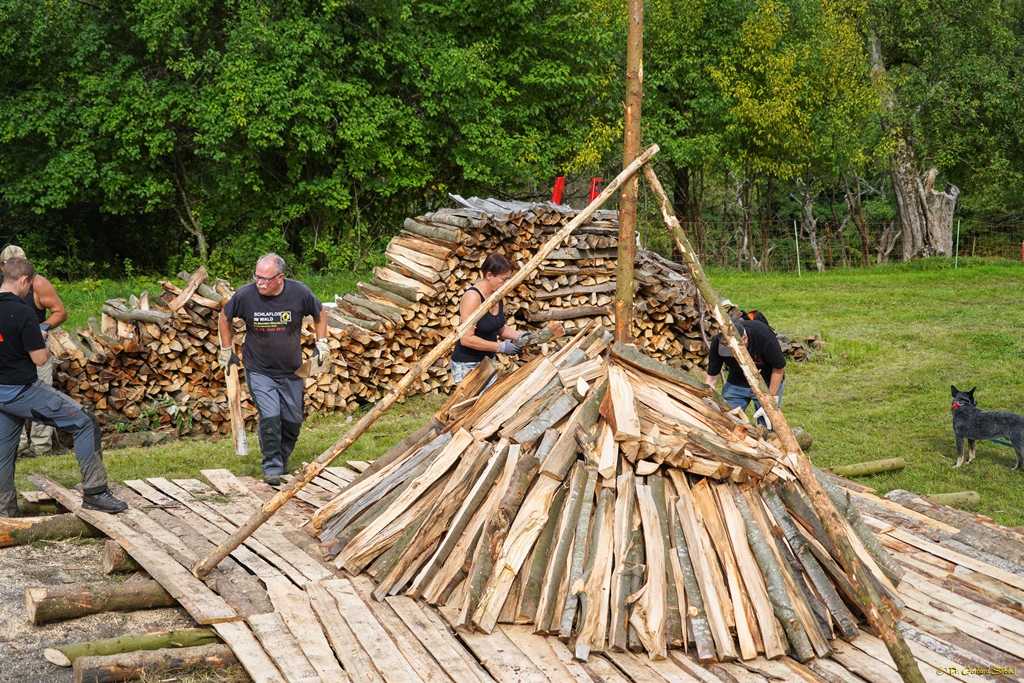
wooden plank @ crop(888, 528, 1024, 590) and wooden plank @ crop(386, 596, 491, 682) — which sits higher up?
wooden plank @ crop(386, 596, 491, 682)

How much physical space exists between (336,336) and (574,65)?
14.9 m

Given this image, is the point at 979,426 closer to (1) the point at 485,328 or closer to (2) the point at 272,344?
(1) the point at 485,328

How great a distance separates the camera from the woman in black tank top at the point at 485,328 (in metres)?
7.13

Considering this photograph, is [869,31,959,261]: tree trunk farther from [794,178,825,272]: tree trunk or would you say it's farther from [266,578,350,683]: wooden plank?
[266,578,350,683]: wooden plank

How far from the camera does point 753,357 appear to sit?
8.10 metres

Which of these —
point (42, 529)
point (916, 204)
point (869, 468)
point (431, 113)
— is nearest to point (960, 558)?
point (869, 468)

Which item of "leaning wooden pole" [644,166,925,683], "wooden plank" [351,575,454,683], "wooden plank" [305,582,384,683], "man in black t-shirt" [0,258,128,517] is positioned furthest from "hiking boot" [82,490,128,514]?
"leaning wooden pole" [644,166,925,683]

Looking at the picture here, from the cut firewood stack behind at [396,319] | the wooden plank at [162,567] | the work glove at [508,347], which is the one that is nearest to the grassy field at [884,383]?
the cut firewood stack behind at [396,319]

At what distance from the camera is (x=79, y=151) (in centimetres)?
1878

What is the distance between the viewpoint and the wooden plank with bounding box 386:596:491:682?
4.53 meters

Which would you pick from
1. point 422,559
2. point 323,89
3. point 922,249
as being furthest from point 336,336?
point 922,249

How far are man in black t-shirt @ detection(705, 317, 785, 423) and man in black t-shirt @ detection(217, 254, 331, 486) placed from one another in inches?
136

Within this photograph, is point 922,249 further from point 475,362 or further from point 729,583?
point 729,583

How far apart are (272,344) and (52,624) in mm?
2884
